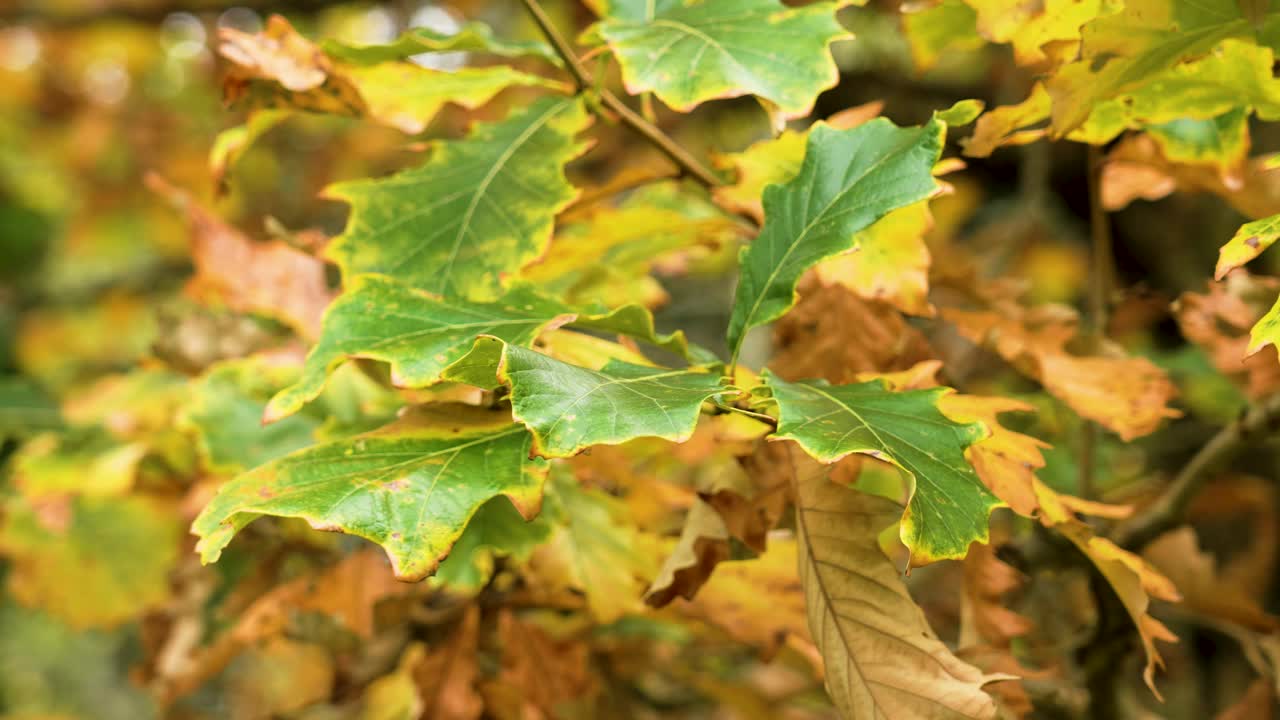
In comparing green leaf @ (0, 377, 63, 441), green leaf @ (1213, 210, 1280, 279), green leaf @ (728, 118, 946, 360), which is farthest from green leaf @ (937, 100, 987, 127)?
green leaf @ (0, 377, 63, 441)

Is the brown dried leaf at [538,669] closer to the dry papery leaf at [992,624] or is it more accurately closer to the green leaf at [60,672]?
the dry papery leaf at [992,624]

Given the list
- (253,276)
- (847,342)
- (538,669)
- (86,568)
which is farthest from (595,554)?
(86,568)

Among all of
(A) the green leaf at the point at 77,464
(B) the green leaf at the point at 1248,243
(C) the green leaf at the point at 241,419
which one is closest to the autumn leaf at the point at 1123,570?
(B) the green leaf at the point at 1248,243

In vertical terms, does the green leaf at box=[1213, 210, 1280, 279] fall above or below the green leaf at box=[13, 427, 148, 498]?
above

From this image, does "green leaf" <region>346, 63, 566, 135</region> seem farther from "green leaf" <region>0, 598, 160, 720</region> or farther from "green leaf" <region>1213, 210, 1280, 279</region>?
"green leaf" <region>0, 598, 160, 720</region>

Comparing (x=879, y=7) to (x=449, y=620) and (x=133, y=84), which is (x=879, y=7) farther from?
(x=133, y=84)

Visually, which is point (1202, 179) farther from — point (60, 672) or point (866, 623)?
point (60, 672)

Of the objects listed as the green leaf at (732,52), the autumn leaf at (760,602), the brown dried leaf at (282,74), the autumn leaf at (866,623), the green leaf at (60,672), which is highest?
the green leaf at (732,52)
